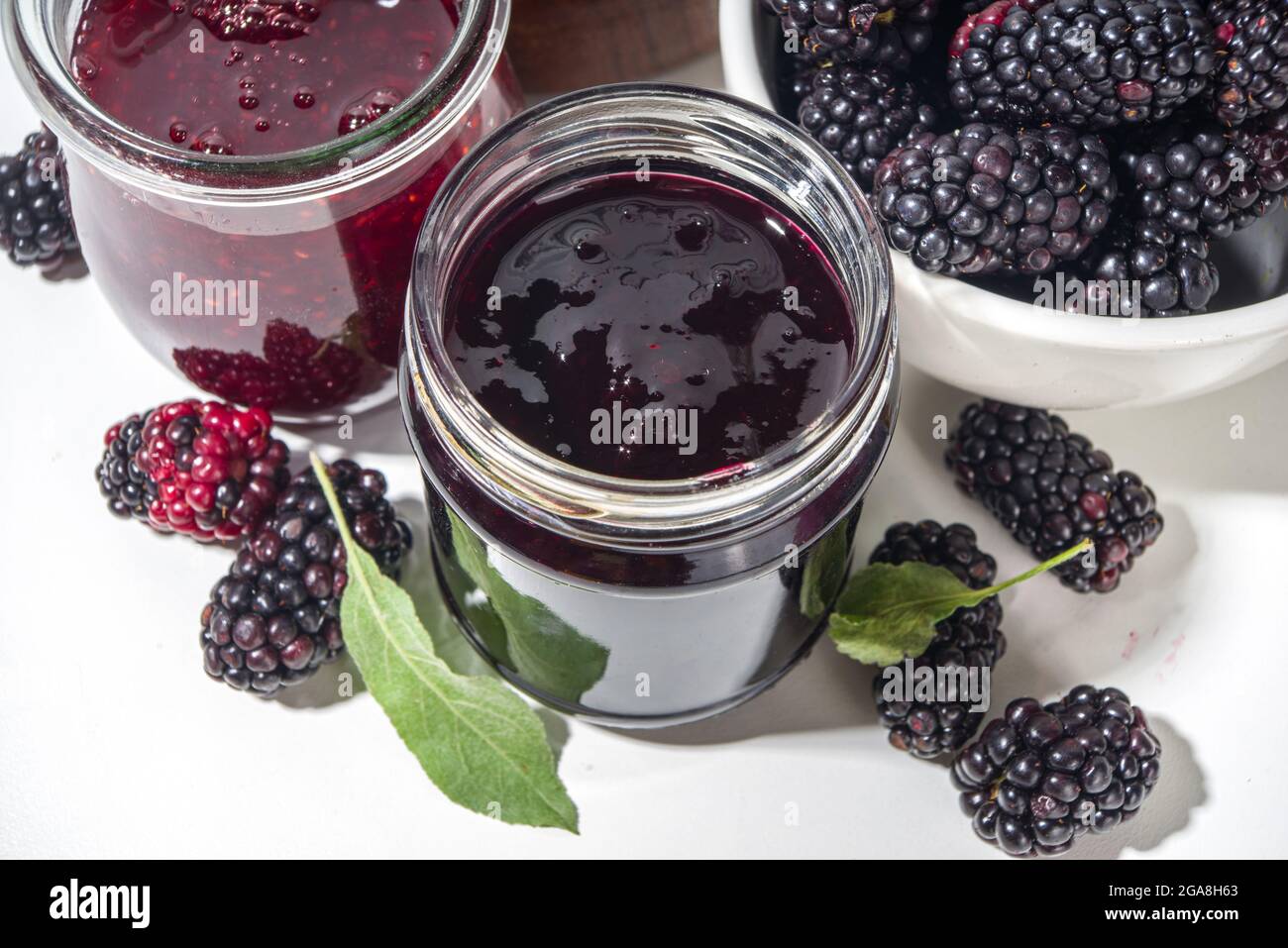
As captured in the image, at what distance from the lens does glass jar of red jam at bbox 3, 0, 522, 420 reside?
1.04 metres

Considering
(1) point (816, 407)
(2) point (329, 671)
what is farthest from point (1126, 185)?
(2) point (329, 671)

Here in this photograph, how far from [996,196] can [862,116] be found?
150 millimetres

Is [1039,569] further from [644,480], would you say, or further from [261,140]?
[261,140]

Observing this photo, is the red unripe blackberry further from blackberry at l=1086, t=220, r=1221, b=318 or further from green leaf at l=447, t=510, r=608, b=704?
blackberry at l=1086, t=220, r=1221, b=318

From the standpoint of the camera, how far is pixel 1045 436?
130 cm

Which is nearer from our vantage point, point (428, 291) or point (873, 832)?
point (428, 291)

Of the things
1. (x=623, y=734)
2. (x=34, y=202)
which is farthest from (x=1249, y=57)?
(x=34, y=202)

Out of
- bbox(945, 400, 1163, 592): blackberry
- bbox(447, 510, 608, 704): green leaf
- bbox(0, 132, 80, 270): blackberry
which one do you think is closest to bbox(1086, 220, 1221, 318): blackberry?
bbox(945, 400, 1163, 592): blackberry

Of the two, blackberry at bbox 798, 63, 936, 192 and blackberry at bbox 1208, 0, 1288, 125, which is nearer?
blackberry at bbox 1208, 0, 1288, 125

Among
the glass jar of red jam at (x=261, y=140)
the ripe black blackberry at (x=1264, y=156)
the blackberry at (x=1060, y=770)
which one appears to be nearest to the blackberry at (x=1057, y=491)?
the blackberry at (x=1060, y=770)

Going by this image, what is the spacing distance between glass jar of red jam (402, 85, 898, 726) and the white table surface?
19 cm
